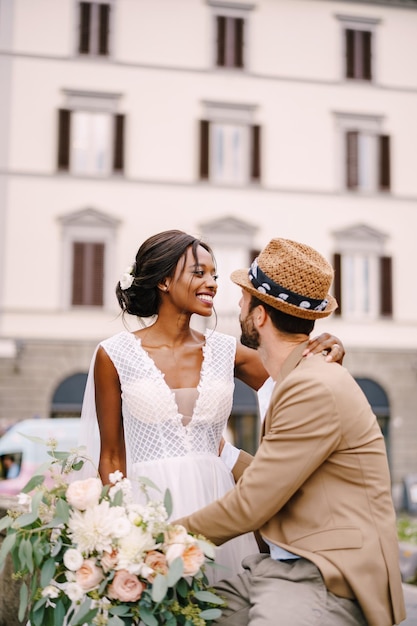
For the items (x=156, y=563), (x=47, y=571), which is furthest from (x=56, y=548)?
(x=156, y=563)

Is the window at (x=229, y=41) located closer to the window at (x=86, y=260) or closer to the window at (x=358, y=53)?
the window at (x=358, y=53)

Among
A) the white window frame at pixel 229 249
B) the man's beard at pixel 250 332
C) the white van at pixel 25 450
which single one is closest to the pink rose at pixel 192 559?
the man's beard at pixel 250 332

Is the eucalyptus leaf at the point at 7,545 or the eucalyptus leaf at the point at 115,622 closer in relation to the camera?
the eucalyptus leaf at the point at 115,622

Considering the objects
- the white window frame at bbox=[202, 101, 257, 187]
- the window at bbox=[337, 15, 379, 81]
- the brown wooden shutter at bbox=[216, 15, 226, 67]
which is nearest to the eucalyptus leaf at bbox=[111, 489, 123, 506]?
the white window frame at bbox=[202, 101, 257, 187]

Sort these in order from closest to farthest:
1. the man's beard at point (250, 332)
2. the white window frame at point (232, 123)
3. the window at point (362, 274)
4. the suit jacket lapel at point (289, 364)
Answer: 1. the suit jacket lapel at point (289, 364)
2. the man's beard at point (250, 332)
3. the white window frame at point (232, 123)
4. the window at point (362, 274)

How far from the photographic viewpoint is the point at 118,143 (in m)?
19.5

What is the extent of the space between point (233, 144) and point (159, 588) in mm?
18896

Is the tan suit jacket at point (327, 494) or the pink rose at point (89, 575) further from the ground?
the tan suit jacket at point (327, 494)

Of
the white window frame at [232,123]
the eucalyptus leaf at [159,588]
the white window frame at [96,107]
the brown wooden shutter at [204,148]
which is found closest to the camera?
the eucalyptus leaf at [159,588]

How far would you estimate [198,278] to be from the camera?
317cm

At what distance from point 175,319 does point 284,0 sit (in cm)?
1952

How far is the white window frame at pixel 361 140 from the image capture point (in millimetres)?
20875

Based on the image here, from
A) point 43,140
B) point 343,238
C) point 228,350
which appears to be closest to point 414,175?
point 343,238

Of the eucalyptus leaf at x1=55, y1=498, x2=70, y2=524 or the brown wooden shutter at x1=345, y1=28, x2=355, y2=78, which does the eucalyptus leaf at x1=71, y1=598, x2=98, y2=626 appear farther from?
the brown wooden shutter at x1=345, y1=28, x2=355, y2=78
